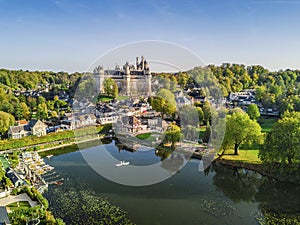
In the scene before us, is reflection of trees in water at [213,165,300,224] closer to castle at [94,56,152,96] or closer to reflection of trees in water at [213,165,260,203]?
reflection of trees in water at [213,165,260,203]

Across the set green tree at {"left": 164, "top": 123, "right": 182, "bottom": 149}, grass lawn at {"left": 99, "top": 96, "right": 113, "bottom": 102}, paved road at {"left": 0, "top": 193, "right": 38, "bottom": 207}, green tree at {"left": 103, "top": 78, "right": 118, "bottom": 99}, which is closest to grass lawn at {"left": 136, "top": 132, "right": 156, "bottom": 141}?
green tree at {"left": 164, "top": 123, "right": 182, "bottom": 149}

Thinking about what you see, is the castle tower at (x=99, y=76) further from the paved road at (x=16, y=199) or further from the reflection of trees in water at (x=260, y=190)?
the paved road at (x=16, y=199)

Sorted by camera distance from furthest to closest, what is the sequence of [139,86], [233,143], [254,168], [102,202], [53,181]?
1. [139,86]
2. [233,143]
3. [254,168]
4. [53,181]
5. [102,202]

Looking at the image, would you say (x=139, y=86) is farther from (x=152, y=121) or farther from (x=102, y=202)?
(x=102, y=202)

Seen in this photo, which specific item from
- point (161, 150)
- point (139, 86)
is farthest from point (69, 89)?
point (161, 150)

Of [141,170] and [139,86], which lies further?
[139,86]

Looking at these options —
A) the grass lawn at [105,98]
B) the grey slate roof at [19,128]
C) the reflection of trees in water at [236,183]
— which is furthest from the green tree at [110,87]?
the reflection of trees in water at [236,183]

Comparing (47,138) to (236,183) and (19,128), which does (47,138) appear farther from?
(236,183)
